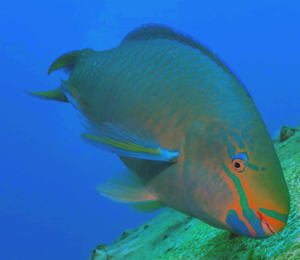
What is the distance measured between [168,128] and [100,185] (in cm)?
54

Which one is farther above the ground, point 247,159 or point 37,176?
point 37,176

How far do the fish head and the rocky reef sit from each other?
0.30 metres

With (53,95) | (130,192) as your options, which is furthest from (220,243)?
(53,95)

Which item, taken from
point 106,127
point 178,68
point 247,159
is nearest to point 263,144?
point 247,159

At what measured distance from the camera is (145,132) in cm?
150

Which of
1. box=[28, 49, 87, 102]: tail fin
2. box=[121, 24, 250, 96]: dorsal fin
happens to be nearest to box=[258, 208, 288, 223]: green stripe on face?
box=[121, 24, 250, 96]: dorsal fin

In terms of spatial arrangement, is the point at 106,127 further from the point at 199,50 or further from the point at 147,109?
the point at 199,50

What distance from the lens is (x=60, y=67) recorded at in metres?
2.33

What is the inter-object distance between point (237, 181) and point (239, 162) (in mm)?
68

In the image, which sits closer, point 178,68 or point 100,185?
point 178,68

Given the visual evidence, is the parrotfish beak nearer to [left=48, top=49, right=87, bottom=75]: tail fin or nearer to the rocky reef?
the rocky reef

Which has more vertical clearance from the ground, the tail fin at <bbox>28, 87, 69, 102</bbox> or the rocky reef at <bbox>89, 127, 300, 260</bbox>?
the tail fin at <bbox>28, 87, 69, 102</bbox>

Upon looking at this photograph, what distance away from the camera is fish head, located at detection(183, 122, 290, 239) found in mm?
1167

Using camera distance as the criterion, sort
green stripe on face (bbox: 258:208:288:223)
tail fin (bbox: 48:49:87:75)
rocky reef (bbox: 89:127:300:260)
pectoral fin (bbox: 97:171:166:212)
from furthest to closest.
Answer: tail fin (bbox: 48:49:87:75), pectoral fin (bbox: 97:171:166:212), rocky reef (bbox: 89:127:300:260), green stripe on face (bbox: 258:208:288:223)
